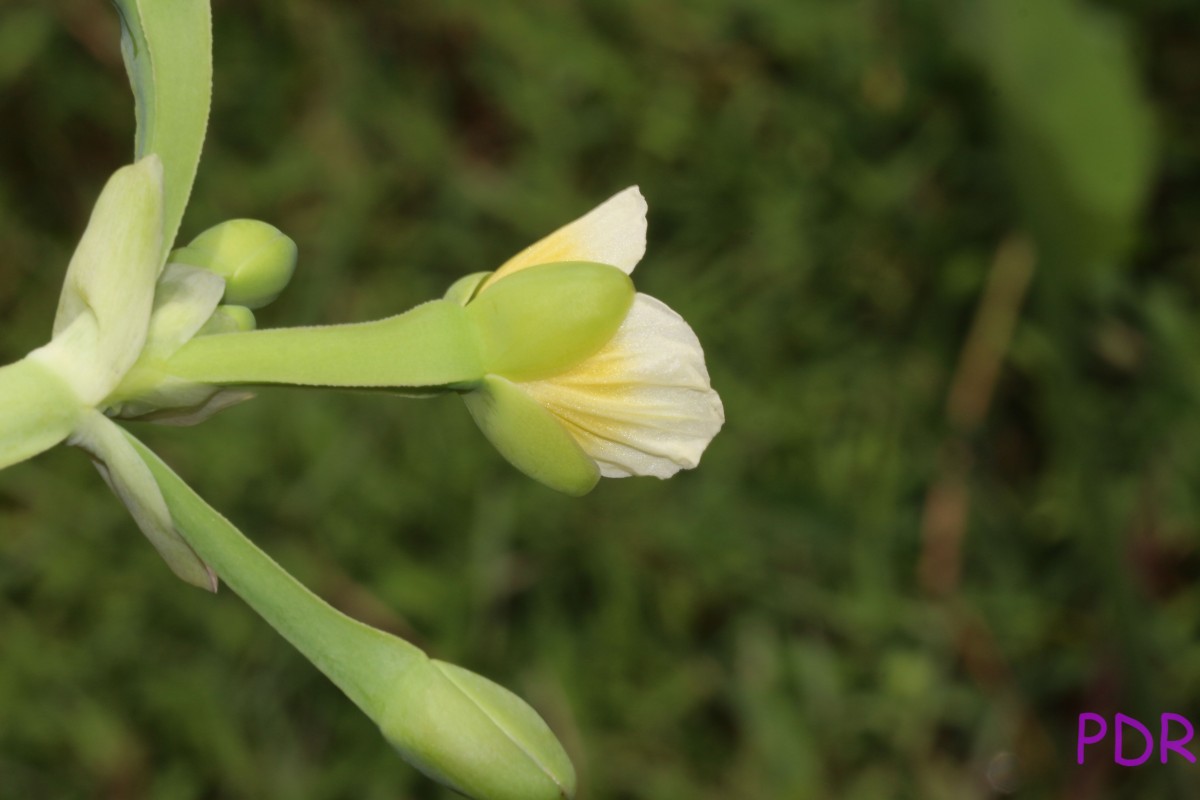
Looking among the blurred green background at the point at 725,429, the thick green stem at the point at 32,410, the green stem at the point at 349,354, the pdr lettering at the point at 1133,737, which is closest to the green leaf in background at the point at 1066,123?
the blurred green background at the point at 725,429

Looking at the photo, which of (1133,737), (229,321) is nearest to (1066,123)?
(1133,737)

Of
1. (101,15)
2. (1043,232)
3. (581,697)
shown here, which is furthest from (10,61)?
(1043,232)

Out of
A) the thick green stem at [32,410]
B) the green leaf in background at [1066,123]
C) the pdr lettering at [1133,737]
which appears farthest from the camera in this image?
the pdr lettering at [1133,737]

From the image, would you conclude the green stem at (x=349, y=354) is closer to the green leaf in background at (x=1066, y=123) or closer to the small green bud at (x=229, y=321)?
the small green bud at (x=229, y=321)

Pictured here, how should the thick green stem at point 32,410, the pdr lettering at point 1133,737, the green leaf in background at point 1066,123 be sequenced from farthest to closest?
the pdr lettering at point 1133,737 < the green leaf in background at point 1066,123 < the thick green stem at point 32,410

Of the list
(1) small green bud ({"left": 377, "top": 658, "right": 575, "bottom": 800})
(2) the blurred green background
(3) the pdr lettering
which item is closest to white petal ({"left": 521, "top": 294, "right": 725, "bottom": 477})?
(1) small green bud ({"left": 377, "top": 658, "right": 575, "bottom": 800})
